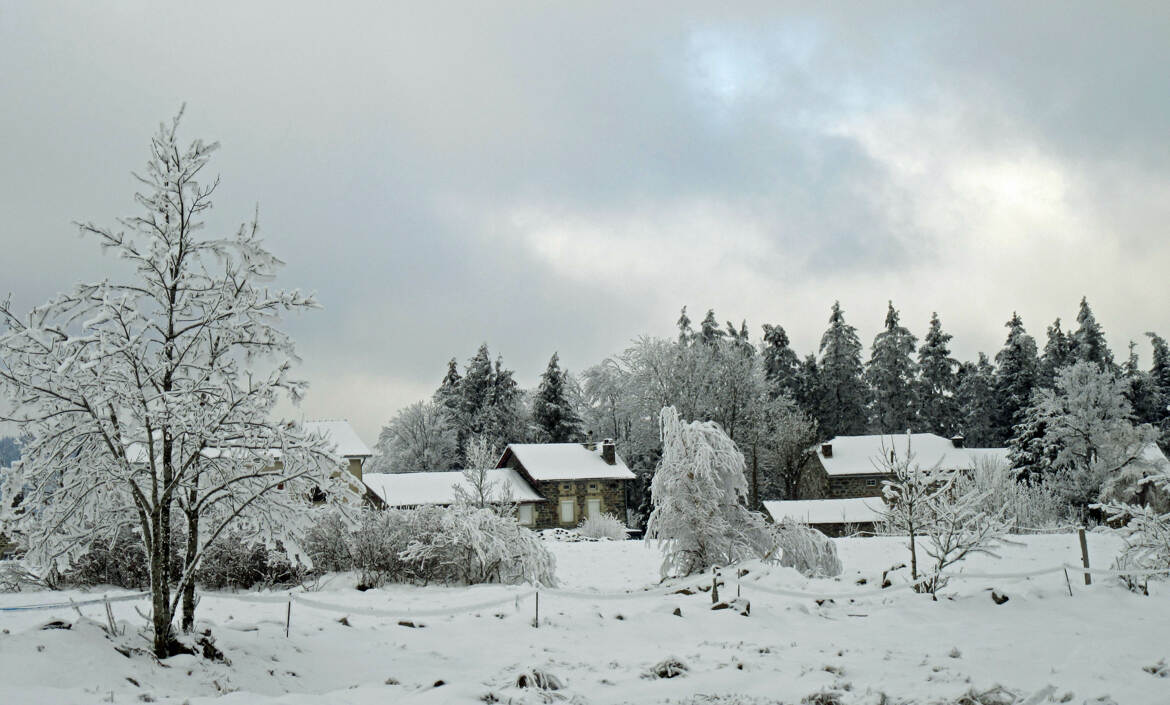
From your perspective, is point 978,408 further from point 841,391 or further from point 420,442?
point 420,442

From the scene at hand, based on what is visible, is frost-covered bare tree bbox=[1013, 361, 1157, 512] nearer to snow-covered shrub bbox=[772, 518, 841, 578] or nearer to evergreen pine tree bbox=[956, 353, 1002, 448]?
snow-covered shrub bbox=[772, 518, 841, 578]

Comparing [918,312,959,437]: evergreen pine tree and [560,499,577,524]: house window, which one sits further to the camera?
[918,312,959,437]: evergreen pine tree

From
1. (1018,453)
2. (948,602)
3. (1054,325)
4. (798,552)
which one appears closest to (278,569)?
(798,552)

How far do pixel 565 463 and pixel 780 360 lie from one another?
2153cm

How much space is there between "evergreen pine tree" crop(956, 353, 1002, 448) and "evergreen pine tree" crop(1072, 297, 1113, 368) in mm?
5647

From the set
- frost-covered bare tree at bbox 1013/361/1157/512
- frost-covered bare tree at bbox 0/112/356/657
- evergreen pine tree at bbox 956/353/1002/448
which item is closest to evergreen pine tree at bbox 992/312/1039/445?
evergreen pine tree at bbox 956/353/1002/448

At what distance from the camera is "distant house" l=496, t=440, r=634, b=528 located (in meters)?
37.5

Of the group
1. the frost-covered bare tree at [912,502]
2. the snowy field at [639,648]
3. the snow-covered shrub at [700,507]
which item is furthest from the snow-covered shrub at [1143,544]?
the snow-covered shrub at [700,507]

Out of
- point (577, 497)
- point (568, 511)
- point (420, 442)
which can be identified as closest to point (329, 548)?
point (568, 511)

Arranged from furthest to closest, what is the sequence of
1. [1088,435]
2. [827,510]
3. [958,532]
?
1. [827,510]
2. [1088,435]
3. [958,532]

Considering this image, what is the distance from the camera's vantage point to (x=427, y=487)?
114 ft

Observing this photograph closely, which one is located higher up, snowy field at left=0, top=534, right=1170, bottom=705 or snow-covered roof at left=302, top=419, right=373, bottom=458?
snow-covered roof at left=302, top=419, right=373, bottom=458

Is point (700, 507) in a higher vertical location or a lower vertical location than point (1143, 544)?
higher

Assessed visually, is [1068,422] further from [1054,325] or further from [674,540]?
[1054,325]
